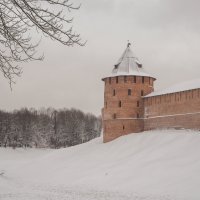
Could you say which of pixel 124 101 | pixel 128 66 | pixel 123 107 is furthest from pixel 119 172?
pixel 128 66

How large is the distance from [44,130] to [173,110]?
33.4m

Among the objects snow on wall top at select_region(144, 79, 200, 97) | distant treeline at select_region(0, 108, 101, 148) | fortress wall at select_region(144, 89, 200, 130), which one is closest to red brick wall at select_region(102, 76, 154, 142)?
fortress wall at select_region(144, 89, 200, 130)

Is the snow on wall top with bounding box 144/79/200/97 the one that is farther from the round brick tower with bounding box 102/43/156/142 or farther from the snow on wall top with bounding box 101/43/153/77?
the snow on wall top with bounding box 101/43/153/77

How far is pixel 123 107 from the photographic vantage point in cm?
2836

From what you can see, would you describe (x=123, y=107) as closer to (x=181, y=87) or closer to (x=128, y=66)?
(x=128, y=66)

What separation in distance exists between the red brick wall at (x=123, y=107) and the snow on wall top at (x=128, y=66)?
310mm

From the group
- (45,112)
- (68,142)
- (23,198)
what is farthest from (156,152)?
(45,112)

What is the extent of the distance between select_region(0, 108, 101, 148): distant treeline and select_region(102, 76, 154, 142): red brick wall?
21.5 m

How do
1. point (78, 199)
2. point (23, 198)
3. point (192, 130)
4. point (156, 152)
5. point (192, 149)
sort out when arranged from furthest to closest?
1. point (192, 130)
2. point (156, 152)
3. point (192, 149)
4. point (78, 199)
5. point (23, 198)

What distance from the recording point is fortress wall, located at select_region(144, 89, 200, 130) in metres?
23.9

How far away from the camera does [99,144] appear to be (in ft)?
94.9

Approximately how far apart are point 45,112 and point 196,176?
5418 cm

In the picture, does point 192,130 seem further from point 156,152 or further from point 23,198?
point 23,198

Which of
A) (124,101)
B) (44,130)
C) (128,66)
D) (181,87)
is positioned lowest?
(44,130)
